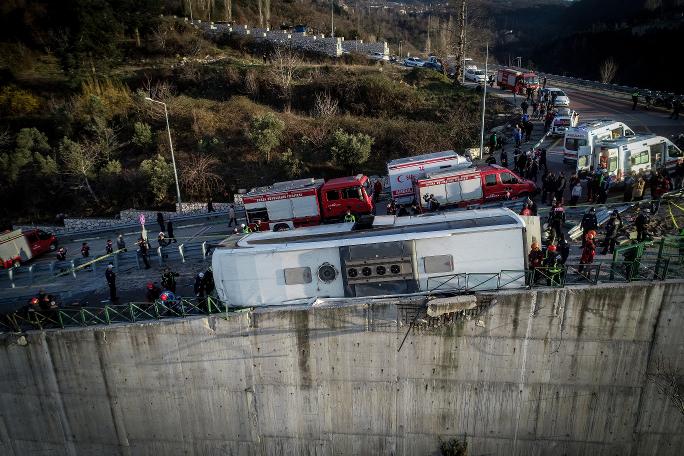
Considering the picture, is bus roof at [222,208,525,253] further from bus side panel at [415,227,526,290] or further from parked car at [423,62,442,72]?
parked car at [423,62,442,72]

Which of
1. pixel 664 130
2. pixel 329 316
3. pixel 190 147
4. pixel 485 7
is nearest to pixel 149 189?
pixel 190 147

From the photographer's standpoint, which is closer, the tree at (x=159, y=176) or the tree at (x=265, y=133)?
the tree at (x=159, y=176)

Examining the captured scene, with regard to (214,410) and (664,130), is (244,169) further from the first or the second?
(664,130)

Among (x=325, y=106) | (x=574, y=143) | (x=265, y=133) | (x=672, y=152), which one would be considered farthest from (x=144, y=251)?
(x=672, y=152)

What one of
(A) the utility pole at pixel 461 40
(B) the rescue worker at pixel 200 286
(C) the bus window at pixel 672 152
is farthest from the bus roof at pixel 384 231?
(A) the utility pole at pixel 461 40

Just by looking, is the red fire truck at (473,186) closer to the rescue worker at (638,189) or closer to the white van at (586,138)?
the white van at (586,138)

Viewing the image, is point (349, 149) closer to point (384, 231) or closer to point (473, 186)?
point (473, 186)

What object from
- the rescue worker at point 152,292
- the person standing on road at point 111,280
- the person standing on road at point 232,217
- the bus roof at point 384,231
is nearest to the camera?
the bus roof at point 384,231

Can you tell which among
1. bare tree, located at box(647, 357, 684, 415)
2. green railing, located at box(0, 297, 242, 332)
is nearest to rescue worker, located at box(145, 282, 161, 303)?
green railing, located at box(0, 297, 242, 332)
